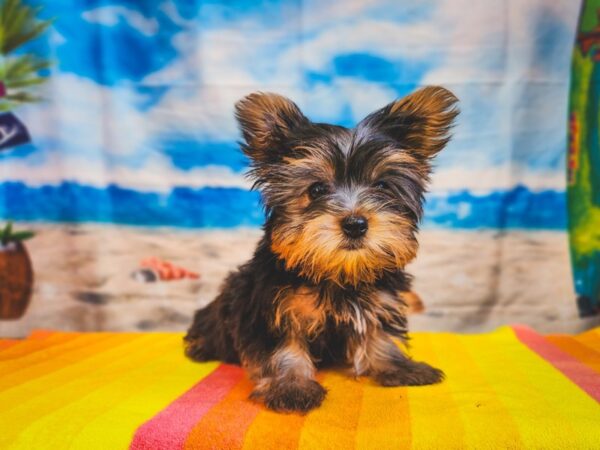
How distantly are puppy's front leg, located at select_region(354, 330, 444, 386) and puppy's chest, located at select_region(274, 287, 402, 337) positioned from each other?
0.11m

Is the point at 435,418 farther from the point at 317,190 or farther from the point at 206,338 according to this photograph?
the point at 206,338

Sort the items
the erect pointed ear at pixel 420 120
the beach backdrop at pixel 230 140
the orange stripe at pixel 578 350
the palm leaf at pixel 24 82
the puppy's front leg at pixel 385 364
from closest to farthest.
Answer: the erect pointed ear at pixel 420 120, the puppy's front leg at pixel 385 364, the orange stripe at pixel 578 350, the beach backdrop at pixel 230 140, the palm leaf at pixel 24 82

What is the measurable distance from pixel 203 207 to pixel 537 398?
2259 millimetres

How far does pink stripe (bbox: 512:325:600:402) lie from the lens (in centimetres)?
239

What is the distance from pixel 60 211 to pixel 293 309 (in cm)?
212

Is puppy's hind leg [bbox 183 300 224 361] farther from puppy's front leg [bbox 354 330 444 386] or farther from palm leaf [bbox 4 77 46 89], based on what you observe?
palm leaf [bbox 4 77 46 89]

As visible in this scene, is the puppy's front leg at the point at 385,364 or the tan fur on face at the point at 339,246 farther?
the puppy's front leg at the point at 385,364

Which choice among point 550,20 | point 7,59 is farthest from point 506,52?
point 7,59

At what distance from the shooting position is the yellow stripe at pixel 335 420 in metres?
1.89

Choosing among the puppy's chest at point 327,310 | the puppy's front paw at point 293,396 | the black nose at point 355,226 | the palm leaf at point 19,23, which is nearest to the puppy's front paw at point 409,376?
the puppy's chest at point 327,310

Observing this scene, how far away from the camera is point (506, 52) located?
359 centimetres

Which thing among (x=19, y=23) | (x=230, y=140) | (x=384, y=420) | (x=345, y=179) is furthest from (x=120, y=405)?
(x=19, y=23)

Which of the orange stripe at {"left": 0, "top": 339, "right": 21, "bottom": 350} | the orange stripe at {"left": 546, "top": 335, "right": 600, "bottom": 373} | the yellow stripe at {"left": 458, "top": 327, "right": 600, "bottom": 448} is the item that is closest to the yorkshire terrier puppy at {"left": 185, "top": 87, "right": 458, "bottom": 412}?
the yellow stripe at {"left": 458, "top": 327, "right": 600, "bottom": 448}

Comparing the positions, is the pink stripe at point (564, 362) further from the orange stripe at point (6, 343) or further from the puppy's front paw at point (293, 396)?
the orange stripe at point (6, 343)
